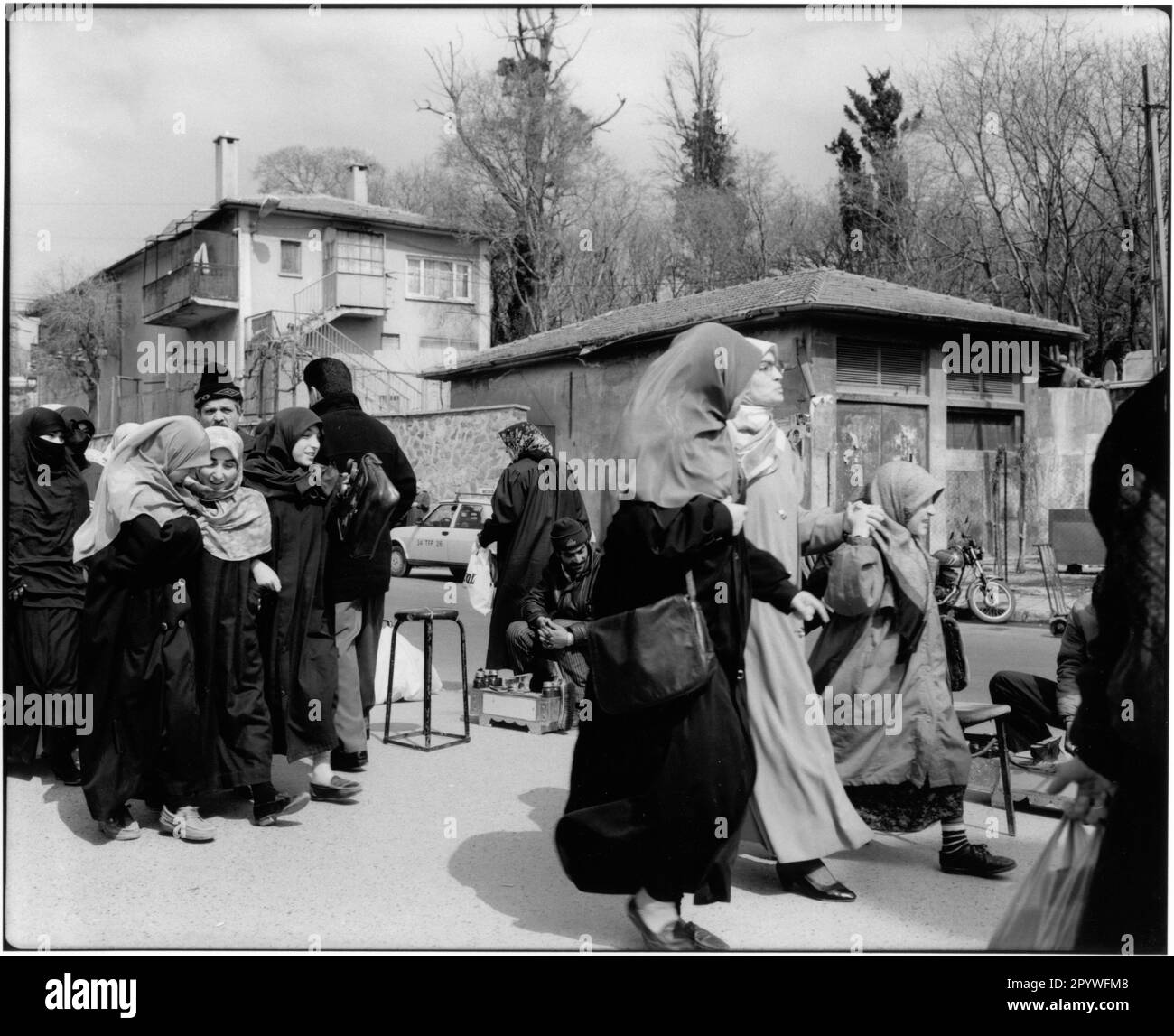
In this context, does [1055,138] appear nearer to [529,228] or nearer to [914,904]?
[529,228]

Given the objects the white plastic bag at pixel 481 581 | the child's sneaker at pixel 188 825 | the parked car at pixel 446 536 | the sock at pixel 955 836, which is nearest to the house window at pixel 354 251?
the parked car at pixel 446 536

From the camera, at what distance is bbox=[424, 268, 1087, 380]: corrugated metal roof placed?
664 inches

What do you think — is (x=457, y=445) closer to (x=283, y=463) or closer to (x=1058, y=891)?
(x=283, y=463)

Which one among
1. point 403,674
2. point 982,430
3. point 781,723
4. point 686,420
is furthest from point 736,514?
point 982,430

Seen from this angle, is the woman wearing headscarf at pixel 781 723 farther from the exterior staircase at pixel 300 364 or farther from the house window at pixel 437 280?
the house window at pixel 437 280

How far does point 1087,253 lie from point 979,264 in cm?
267

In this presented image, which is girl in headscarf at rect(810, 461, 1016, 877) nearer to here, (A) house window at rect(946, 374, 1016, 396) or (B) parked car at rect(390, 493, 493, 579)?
(B) parked car at rect(390, 493, 493, 579)

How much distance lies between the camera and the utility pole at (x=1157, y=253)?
145 inches

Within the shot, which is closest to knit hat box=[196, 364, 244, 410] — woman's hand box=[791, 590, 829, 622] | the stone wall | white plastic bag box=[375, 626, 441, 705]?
white plastic bag box=[375, 626, 441, 705]

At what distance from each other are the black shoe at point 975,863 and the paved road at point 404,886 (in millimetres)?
44

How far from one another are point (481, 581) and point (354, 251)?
24779mm
